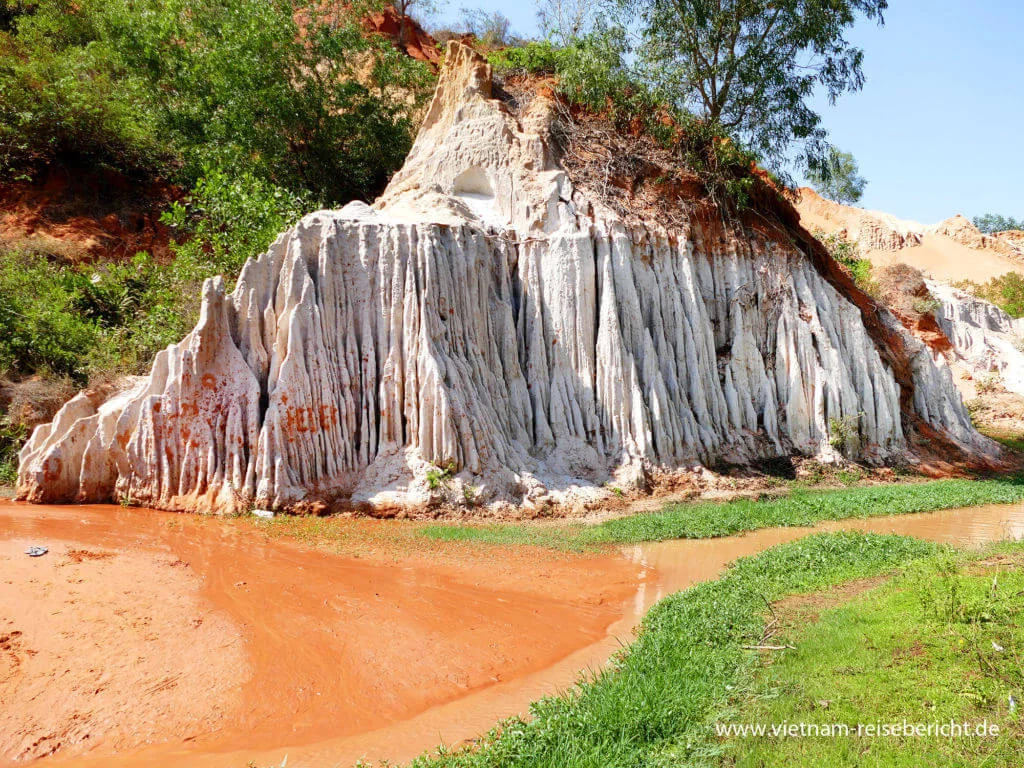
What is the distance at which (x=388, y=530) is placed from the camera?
960cm

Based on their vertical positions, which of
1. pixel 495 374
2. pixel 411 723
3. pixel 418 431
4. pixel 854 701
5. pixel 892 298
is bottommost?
pixel 411 723

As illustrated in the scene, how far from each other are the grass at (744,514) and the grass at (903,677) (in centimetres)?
448

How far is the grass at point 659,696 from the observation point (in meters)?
4.02

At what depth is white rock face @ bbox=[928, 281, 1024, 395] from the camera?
30.4 m

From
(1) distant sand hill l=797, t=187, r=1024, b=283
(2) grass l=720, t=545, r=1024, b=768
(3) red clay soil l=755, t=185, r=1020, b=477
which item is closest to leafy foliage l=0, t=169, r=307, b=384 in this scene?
(2) grass l=720, t=545, r=1024, b=768

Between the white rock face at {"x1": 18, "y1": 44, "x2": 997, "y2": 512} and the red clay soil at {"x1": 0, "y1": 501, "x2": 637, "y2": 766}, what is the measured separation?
1980 mm

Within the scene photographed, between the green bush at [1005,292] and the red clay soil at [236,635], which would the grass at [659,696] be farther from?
the green bush at [1005,292]

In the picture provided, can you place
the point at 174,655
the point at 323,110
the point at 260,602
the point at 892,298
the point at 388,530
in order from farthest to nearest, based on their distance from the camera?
the point at 892,298 < the point at 323,110 < the point at 388,530 < the point at 260,602 < the point at 174,655

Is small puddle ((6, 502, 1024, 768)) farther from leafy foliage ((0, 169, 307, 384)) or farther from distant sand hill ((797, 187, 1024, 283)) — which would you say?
distant sand hill ((797, 187, 1024, 283))

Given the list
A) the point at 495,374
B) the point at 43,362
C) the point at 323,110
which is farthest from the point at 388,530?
the point at 323,110

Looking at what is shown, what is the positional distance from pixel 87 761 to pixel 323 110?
62.6 feet

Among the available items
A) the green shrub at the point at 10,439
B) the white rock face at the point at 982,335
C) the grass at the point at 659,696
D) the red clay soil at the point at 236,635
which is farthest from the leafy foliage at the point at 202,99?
the white rock face at the point at 982,335

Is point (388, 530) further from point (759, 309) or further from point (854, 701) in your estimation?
point (759, 309)

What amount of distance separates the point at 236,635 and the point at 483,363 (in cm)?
792
